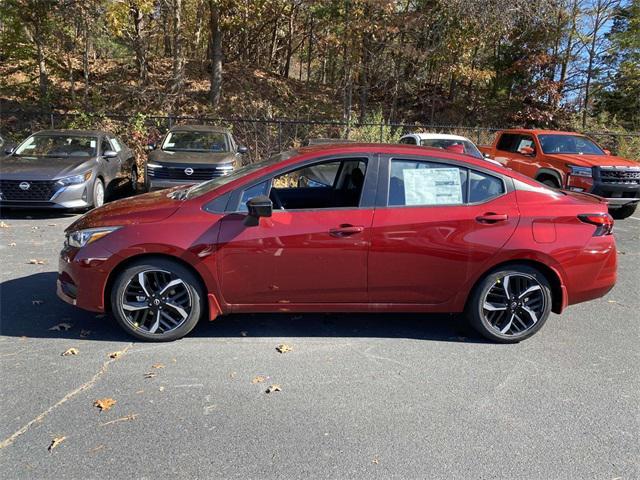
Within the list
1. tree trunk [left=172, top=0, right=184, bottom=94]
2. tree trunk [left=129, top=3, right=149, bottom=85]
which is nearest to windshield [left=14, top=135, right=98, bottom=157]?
tree trunk [left=172, top=0, right=184, bottom=94]

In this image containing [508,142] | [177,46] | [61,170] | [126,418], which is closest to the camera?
[126,418]

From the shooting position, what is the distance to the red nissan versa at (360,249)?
405 centimetres

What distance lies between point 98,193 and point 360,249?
707 centimetres

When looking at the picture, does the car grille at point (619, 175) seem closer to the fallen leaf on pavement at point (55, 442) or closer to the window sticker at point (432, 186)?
the window sticker at point (432, 186)

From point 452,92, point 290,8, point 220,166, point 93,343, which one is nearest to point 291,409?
point 93,343

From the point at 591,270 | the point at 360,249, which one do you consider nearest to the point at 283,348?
the point at 360,249

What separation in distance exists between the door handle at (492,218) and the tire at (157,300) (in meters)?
2.34

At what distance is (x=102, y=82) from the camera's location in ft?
70.9

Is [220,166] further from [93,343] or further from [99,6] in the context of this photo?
[99,6]

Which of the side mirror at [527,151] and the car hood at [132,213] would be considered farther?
the side mirror at [527,151]

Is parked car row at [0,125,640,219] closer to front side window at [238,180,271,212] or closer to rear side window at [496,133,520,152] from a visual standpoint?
rear side window at [496,133,520,152]

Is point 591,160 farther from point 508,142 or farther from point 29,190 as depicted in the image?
point 29,190

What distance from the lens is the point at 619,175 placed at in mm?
9898

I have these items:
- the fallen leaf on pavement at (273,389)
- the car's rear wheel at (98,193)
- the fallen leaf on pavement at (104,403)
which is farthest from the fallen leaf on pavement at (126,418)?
the car's rear wheel at (98,193)
